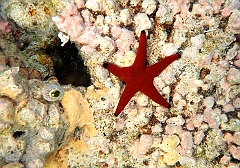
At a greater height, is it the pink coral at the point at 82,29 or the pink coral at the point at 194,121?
the pink coral at the point at 82,29

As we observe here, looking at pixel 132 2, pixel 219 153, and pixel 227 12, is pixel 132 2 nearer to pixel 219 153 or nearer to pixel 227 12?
pixel 227 12

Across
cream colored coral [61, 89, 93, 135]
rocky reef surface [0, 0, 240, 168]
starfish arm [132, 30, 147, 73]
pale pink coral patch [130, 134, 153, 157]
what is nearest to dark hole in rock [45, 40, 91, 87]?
rocky reef surface [0, 0, 240, 168]

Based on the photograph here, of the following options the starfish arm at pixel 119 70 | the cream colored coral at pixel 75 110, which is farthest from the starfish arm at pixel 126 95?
the cream colored coral at pixel 75 110

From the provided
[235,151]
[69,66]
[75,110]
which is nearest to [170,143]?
[235,151]

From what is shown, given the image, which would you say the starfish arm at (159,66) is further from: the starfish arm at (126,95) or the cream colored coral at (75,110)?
the cream colored coral at (75,110)

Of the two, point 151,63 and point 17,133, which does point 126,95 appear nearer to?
point 151,63

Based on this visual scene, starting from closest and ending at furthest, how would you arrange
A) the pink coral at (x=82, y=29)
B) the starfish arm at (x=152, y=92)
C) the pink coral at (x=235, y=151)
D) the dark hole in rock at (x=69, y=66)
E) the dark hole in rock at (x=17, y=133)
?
the dark hole in rock at (x=17, y=133) < the pink coral at (x=82, y=29) < the starfish arm at (x=152, y=92) < the pink coral at (x=235, y=151) < the dark hole in rock at (x=69, y=66)

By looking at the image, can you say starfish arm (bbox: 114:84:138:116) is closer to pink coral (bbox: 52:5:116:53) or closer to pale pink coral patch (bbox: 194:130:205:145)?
pink coral (bbox: 52:5:116:53)

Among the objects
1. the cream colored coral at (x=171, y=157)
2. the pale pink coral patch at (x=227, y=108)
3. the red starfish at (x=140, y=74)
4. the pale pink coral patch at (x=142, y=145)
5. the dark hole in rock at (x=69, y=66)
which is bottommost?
the cream colored coral at (x=171, y=157)
